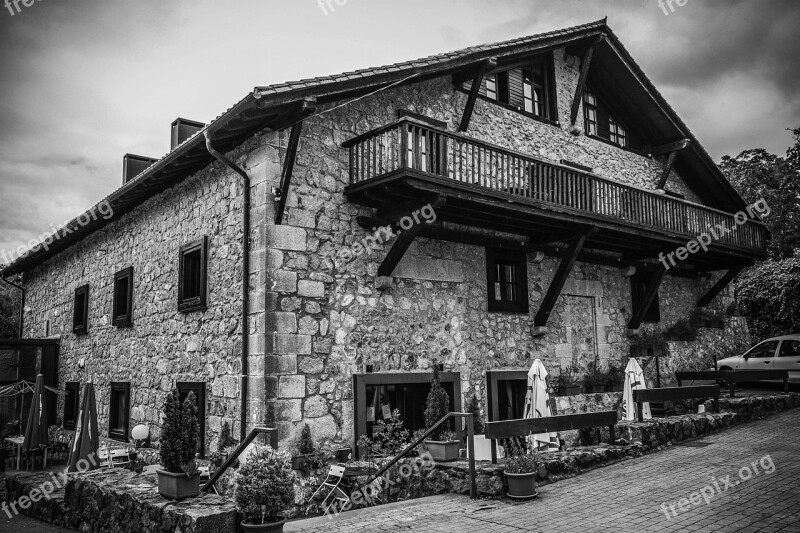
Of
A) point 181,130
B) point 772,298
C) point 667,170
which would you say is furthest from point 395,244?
point 772,298

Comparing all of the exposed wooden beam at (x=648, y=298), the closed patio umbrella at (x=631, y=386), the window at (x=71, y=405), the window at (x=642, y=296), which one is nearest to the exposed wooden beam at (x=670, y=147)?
the window at (x=642, y=296)

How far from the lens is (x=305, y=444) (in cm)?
959

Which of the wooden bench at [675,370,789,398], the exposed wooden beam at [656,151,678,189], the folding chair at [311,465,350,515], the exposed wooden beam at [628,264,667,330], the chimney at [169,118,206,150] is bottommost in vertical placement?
the folding chair at [311,465,350,515]

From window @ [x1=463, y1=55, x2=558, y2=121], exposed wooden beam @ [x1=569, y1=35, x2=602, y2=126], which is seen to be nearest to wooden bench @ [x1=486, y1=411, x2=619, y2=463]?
window @ [x1=463, y1=55, x2=558, y2=121]

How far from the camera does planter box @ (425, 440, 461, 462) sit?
9359 millimetres

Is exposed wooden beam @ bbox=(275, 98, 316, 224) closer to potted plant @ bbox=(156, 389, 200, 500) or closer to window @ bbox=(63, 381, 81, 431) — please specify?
potted plant @ bbox=(156, 389, 200, 500)

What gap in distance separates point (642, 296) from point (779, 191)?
57.2ft

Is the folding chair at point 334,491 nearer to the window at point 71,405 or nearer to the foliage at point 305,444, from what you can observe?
the foliage at point 305,444

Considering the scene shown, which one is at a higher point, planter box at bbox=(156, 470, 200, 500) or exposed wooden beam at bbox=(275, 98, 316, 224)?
exposed wooden beam at bbox=(275, 98, 316, 224)

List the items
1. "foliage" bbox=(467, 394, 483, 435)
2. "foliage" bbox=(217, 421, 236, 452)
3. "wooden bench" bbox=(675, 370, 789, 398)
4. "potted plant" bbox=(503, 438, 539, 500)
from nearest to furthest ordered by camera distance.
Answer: "potted plant" bbox=(503, 438, 539, 500)
"foliage" bbox=(217, 421, 236, 452)
"foliage" bbox=(467, 394, 483, 435)
"wooden bench" bbox=(675, 370, 789, 398)

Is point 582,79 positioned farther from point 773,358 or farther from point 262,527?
point 262,527

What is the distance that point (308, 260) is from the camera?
1020 centimetres

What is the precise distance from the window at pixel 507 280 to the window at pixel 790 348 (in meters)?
9.16

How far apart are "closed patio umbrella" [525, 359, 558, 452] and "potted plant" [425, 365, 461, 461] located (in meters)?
1.60
